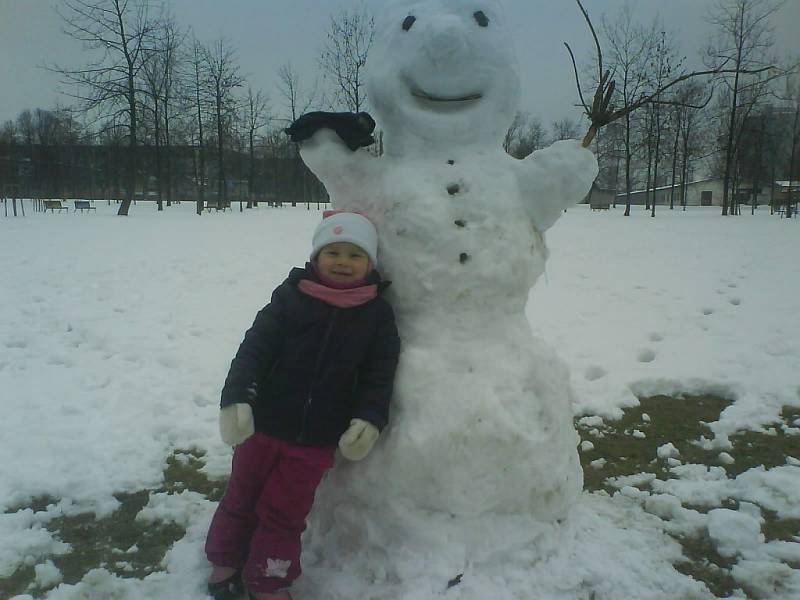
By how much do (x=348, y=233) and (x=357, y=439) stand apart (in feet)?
2.34

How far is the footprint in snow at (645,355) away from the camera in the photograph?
4980 millimetres

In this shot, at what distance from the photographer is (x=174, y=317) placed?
604 centimetres

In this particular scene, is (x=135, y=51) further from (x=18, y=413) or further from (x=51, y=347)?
(x=18, y=413)

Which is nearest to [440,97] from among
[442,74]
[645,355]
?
[442,74]

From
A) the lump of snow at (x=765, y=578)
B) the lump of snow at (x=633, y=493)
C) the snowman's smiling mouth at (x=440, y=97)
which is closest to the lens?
the lump of snow at (x=765, y=578)

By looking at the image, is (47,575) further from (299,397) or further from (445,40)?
(445,40)

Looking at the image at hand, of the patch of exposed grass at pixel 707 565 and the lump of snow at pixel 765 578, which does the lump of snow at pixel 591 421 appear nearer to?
the patch of exposed grass at pixel 707 565

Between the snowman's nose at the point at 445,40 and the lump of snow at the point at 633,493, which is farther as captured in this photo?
the lump of snow at the point at 633,493

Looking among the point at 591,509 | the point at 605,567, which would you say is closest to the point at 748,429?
the point at 591,509

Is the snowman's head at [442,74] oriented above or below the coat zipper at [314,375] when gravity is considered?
above

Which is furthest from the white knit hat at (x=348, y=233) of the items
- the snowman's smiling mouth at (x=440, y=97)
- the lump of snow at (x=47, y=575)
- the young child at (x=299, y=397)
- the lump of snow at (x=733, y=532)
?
the lump of snow at (x=733, y=532)

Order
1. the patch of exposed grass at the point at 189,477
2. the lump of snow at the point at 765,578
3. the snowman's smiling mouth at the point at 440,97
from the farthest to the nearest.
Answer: the patch of exposed grass at the point at 189,477 → the snowman's smiling mouth at the point at 440,97 → the lump of snow at the point at 765,578

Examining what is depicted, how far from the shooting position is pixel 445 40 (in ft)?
7.48

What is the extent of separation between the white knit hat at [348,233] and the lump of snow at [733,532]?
178 cm
